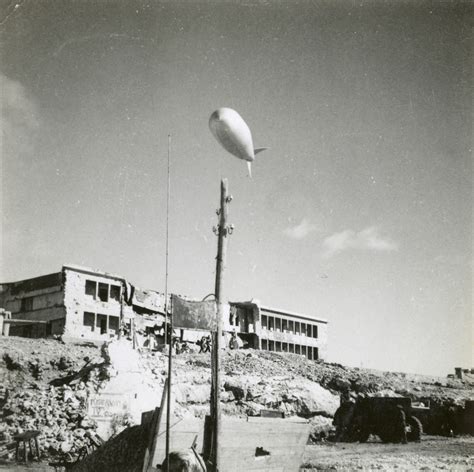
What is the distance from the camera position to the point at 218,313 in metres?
→ 10.6

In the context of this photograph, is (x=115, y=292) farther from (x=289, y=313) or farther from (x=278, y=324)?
(x=289, y=313)

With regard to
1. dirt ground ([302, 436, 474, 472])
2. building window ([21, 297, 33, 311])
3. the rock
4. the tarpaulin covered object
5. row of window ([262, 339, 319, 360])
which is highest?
building window ([21, 297, 33, 311])

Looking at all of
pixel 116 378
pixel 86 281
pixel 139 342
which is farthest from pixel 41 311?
pixel 116 378

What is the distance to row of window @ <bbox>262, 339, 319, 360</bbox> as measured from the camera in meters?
48.6

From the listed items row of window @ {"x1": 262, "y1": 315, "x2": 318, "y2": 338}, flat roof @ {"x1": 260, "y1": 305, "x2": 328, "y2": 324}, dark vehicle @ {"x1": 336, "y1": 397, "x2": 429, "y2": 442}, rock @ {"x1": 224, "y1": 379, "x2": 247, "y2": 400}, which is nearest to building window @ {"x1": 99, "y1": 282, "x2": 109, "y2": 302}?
rock @ {"x1": 224, "y1": 379, "x2": 247, "y2": 400}

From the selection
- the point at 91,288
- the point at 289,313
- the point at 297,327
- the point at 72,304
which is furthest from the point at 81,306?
the point at 297,327

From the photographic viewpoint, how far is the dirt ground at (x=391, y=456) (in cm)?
1516

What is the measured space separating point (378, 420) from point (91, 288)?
2120 cm

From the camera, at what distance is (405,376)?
4566 cm

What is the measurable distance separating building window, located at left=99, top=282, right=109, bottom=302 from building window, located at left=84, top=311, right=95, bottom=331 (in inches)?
58.3

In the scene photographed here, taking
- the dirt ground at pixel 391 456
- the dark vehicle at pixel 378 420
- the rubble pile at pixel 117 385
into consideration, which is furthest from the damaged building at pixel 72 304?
the dirt ground at pixel 391 456

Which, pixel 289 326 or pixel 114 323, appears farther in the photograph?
pixel 289 326

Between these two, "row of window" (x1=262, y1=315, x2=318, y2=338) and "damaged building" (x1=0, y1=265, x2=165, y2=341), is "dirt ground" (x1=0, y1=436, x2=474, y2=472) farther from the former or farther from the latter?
"row of window" (x1=262, y1=315, x2=318, y2=338)

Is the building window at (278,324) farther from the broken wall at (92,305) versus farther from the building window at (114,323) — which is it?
the building window at (114,323)
